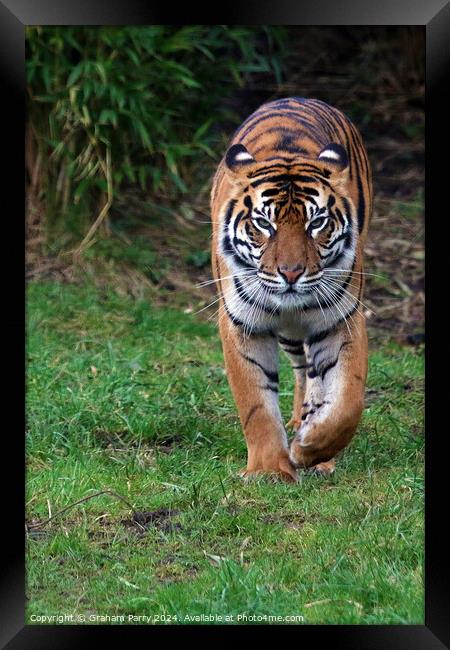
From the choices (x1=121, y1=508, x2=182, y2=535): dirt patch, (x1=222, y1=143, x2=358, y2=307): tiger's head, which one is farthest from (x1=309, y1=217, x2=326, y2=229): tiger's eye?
(x1=121, y1=508, x2=182, y2=535): dirt patch

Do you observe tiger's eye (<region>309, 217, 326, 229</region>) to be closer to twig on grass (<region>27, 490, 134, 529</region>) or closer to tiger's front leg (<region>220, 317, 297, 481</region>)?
tiger's front leg (<region>220, 317, 297, 481</region>)

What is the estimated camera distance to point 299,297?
12.5ft

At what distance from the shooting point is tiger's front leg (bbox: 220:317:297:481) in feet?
13.0

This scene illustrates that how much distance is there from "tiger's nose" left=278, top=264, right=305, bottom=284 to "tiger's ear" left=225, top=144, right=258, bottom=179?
1.55 ft

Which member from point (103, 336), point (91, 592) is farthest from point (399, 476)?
point (103, 336)

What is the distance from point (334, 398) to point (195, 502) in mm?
609

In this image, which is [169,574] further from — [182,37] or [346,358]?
[182,37]

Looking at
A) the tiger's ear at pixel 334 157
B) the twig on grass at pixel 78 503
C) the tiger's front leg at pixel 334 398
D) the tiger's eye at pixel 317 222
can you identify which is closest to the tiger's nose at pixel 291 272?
the tiger's eye at pixel 317 222

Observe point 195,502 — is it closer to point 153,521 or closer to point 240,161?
point 153,521

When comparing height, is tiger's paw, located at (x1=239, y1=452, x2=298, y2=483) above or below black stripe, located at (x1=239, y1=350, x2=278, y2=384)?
below

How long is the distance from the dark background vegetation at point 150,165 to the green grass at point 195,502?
3.05 feet

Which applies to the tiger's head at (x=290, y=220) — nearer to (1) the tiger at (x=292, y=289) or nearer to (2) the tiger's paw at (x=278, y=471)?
(1) the tiger at (x=292, y=289)

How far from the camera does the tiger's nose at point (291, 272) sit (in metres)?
3.76
